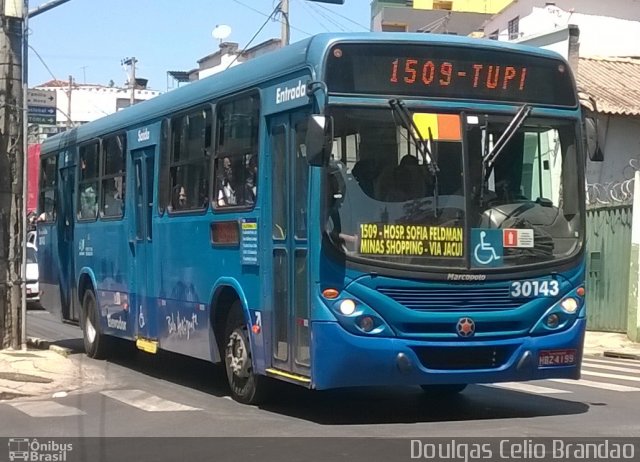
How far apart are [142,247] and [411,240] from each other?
5.32m

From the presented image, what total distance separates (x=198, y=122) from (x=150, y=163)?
177 centimetres

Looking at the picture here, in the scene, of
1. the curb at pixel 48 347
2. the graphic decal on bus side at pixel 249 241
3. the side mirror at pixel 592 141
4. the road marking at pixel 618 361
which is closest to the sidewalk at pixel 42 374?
the curb at pixel 48 347

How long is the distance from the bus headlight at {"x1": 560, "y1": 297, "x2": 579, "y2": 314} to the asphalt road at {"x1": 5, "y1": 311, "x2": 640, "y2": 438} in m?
0.98

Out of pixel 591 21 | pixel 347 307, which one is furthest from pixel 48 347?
pixel 591 21

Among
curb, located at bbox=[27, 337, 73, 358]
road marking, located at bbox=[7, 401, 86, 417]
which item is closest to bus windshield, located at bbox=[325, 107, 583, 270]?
road marking, located at bbox=[7, 401, 86, 417]

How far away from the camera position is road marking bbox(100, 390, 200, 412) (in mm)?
10562

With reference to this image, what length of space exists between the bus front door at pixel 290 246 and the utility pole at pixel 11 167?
6.21 meters

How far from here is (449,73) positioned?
9.26 meters

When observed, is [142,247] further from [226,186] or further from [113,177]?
[226,186]

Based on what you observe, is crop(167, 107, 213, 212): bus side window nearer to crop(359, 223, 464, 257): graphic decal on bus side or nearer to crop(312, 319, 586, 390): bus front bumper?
crop(359, 223, 464, 257): graphic decal on bus side

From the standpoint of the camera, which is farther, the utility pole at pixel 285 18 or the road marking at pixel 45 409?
the utility pole at pixel 285 18

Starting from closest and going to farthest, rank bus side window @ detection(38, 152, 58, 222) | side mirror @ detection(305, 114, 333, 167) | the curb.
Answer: side mirror @ detection(305, 114, 333, 167), the curb, bus side window @ detection(38, 152, 58, 222)

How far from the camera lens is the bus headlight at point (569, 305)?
30.8 ft

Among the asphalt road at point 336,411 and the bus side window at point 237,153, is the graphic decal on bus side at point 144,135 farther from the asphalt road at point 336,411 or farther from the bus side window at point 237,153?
the asphalt road at point 336,411
